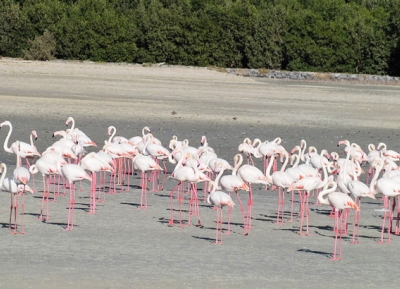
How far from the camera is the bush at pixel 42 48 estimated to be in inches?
2539

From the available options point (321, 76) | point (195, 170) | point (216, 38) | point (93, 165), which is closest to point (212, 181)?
point (195, 170)

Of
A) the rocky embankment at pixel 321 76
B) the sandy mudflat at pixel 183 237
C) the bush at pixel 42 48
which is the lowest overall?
the sandy mudflat at pixel 183 237

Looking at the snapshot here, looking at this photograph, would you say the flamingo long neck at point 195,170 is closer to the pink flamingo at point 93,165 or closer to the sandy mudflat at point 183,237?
the sandy mudflat at point 183,237

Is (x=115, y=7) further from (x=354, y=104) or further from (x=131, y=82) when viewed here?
(x=354, y=104)

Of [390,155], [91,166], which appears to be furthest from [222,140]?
[91,166]

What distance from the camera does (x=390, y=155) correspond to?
677 inches

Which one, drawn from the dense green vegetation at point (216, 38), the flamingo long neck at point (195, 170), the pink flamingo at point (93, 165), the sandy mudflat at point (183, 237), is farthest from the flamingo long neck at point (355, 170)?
the dense green vegetation at point (216, 38)

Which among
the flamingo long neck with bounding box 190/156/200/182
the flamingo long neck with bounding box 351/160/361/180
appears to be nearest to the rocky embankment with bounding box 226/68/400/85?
the flamingo long neck with bounding box 351/160/361/180

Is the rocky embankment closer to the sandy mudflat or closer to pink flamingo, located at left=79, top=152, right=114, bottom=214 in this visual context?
the sandy mudflat

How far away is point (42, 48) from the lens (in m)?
65.0

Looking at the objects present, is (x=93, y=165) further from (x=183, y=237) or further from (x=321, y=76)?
(x=321, y=76)

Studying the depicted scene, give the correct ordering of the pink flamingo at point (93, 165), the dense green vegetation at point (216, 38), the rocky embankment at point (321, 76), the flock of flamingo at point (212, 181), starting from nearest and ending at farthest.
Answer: the flock of flamingo at point (212, 181) → the pink flamingo at point (93, 165) → the rocky embankment at point (321, 76) → the dense green vegetation at point (216, 38)

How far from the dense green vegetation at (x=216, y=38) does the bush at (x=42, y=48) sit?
0.22ft

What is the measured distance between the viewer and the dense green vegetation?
2628 inches
